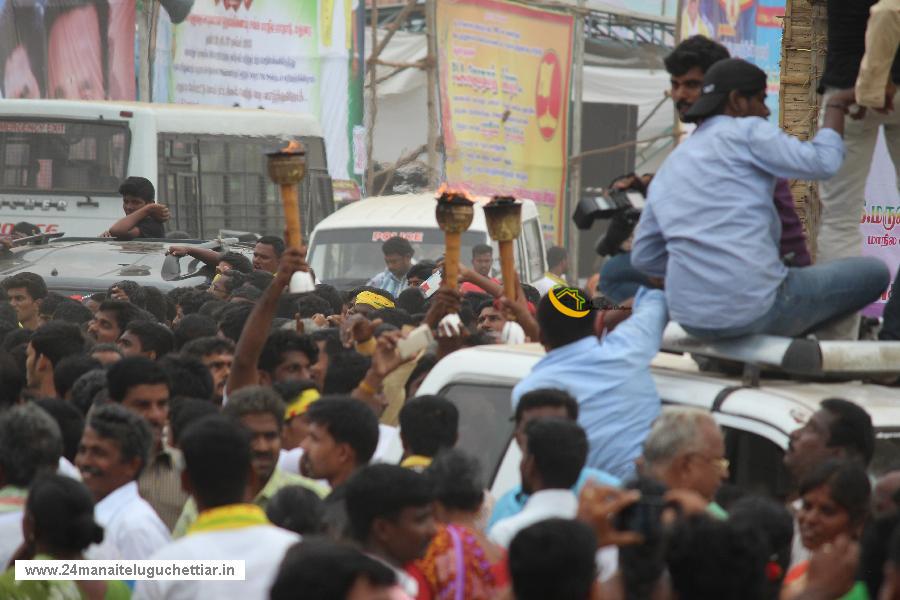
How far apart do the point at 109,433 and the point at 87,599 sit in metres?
0.88

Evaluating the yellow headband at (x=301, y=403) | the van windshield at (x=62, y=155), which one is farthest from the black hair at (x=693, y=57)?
the van windshield at (x=62, y=155)

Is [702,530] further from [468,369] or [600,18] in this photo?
[600,18]

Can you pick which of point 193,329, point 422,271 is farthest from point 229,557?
point 422,271

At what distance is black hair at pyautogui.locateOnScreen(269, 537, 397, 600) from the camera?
3170 mm

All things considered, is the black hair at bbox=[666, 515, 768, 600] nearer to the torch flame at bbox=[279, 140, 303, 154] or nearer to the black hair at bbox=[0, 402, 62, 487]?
the black hair at bbox=[0, 402, 62, 487]

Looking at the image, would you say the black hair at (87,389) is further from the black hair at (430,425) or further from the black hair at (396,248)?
the black hair at (396,248)

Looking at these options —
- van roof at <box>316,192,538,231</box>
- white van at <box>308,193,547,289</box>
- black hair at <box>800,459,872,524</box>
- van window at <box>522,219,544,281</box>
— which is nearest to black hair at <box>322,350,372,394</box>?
black hair at <box>800,459,872,524</box>

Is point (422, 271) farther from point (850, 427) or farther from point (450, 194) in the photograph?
point (850, 427)

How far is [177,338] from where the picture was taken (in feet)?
28.1

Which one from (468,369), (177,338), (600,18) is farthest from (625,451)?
(600,18)

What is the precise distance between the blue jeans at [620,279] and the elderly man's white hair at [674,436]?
4.26 ft

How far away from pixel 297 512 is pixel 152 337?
133 inches

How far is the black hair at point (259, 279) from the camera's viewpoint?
443 inches

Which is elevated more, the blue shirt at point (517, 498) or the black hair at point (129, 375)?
the black hair at point (129, 375)
